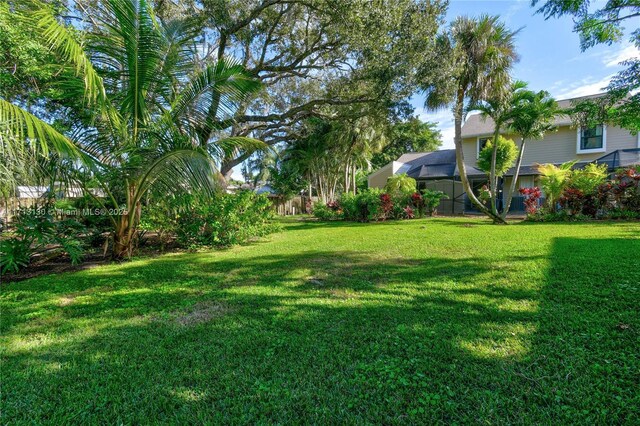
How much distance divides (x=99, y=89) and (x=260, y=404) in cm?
511

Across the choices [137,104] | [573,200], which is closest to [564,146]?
[573,200]

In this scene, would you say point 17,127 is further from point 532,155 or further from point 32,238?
point 532,155

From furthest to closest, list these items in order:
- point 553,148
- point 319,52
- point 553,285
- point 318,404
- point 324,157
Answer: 1. point 324,157
2. point 553,148
3. point 319,52
4. point 553,285
5. point 318,404

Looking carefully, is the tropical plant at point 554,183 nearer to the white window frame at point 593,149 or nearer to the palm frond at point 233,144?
the white window frame at point 593,149

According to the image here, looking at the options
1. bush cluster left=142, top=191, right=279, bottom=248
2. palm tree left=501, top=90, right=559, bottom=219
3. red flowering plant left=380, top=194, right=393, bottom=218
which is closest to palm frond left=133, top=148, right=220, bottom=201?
bush cluster left=142, top=191, right=279, bottom=248

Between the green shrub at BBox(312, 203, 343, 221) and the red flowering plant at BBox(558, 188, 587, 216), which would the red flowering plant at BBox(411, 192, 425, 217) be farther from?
the red flowering plant at BBox(558, 188, 587, 216)

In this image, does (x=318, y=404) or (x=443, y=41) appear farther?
(x=443, y=41)

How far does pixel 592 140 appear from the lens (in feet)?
55.5

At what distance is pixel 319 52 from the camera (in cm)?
1102

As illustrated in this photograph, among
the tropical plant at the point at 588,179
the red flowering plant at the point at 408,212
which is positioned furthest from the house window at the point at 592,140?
the red flowering plant at the point at 408,212

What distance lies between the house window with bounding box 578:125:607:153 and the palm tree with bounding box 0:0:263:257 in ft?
63.3

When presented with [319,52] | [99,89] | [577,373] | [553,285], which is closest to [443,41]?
[319,52]

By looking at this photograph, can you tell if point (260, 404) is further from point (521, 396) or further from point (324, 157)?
point (324, 157)

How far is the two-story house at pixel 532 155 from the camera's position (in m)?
16.2
